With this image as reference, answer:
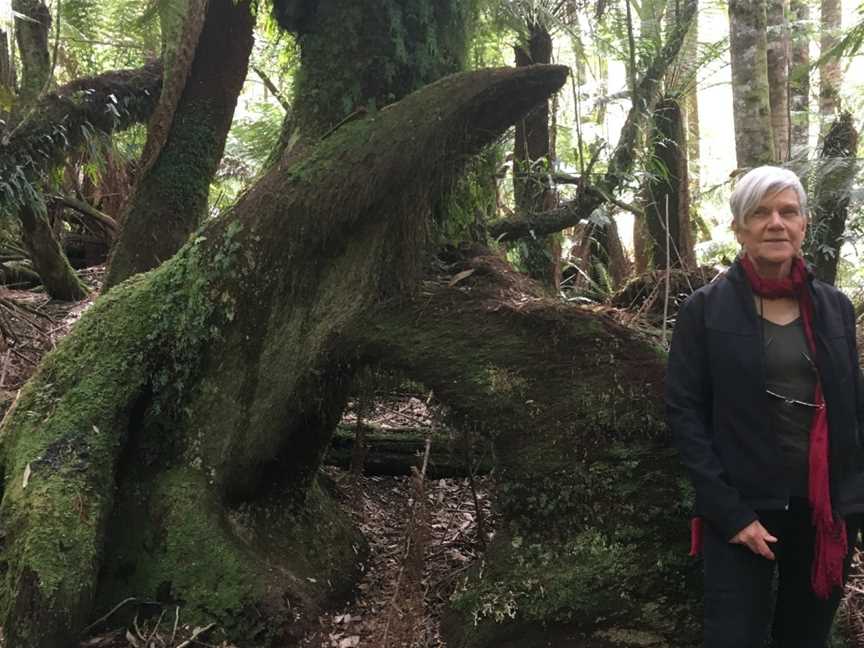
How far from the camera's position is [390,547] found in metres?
5.51

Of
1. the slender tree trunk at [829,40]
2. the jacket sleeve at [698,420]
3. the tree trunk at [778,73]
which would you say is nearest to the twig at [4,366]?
the jacket sleeve at [698,420]

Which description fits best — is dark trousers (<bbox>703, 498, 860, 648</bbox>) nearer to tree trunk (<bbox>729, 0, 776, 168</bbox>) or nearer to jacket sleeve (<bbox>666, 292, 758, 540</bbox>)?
jacket sleeve (<bbox>666, 292, 758, 540</bbox>)

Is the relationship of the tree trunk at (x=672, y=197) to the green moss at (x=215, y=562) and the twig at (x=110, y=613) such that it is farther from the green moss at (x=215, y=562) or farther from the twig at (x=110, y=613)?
the twig at (x=110, y=613)

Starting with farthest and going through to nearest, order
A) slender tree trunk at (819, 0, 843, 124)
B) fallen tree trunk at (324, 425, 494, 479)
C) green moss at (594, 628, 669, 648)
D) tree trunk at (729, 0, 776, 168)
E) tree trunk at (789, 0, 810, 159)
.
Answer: slender tree trunk at (819, 0, 843, 124)
tree trunk at (789, 0, 810, 159)
fallen tree trunk at (324, 425, 494, 479)
tree trunk at (729, 0, 776, 168)
green moss at (594, 628, 669, 648)

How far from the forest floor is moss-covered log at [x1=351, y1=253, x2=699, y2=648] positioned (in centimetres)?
40

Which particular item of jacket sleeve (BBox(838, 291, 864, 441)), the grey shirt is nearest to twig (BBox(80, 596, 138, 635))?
the grey shirt

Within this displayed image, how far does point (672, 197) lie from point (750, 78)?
144 centimetres

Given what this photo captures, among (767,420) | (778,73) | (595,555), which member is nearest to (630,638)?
(595,555)

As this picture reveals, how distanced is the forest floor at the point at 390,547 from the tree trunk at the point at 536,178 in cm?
218

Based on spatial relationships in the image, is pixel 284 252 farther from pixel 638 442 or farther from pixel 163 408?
pixel 638 442

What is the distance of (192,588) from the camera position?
415 cm

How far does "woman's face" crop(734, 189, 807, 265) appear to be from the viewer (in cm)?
291

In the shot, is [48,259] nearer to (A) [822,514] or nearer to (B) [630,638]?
(B) [630,638]

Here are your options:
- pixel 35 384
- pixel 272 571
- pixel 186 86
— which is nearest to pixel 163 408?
pixel 35 384
